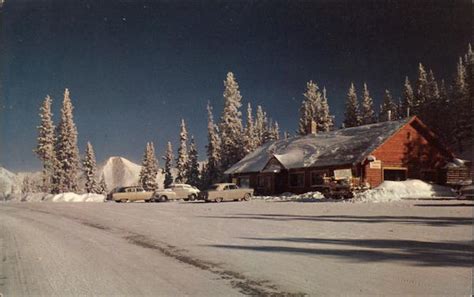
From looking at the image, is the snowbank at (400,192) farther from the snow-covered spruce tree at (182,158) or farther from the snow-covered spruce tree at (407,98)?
the snow-covered spruce tree at (182,158)

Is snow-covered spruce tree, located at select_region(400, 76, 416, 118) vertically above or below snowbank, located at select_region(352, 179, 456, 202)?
above

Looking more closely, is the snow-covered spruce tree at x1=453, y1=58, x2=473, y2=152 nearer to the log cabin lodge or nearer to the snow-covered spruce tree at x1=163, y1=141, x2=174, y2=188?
the log cabin lodge

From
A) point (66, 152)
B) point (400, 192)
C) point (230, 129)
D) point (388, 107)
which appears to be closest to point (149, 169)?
point (66, 152)

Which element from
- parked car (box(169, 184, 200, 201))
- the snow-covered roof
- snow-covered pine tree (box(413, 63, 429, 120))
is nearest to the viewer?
the snow-covered roof

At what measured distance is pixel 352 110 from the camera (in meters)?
81.1

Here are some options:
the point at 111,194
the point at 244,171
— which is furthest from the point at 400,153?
the point at 111,194

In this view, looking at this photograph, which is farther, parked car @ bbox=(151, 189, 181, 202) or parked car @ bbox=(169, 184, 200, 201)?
parked car @ bbox=(169, 184, 200, 201)

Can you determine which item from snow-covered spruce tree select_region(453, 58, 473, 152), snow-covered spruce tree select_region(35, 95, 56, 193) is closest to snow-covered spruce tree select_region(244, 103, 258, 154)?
snow-covered spruce tree select_region(35, 95, 56, 193)

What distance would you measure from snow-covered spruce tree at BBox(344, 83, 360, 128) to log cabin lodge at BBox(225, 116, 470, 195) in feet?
112

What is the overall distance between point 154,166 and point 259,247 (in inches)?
3148

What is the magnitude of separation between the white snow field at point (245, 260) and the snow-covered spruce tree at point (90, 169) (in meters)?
68.9

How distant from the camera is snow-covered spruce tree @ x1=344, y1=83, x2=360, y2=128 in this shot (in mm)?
80562

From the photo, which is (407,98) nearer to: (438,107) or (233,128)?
(438,107)

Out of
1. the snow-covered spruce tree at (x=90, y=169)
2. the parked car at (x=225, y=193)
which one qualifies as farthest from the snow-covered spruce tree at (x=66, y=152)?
the parked car at (x=225, y=193)
